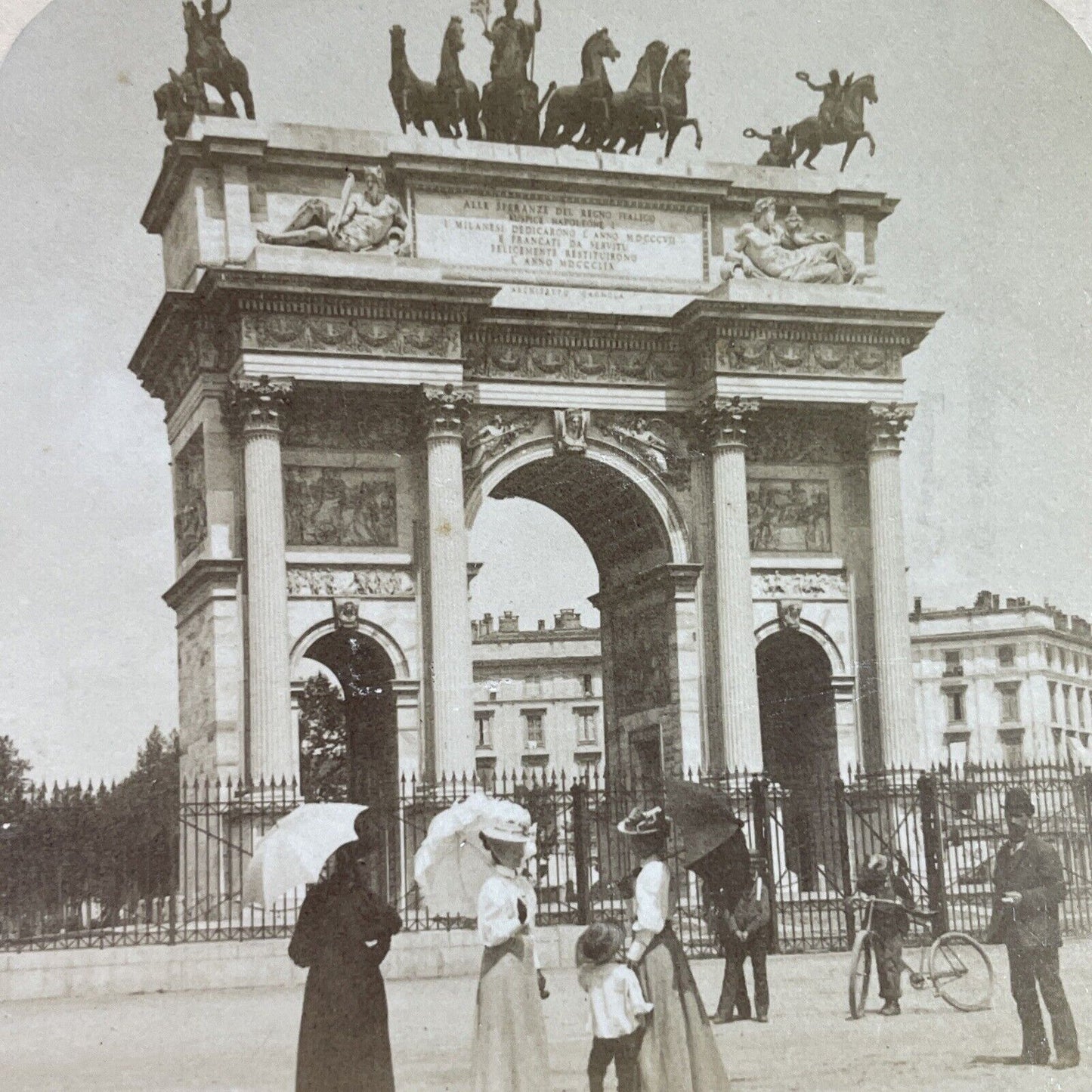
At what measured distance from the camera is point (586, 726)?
6594cm

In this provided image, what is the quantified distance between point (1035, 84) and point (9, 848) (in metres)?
14.2

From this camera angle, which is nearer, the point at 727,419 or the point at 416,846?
the point at 416,846

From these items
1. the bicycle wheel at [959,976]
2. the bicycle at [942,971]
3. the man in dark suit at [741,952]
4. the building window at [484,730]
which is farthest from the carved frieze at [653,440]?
the building window at [484,730]

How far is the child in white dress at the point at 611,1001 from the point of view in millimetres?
10422

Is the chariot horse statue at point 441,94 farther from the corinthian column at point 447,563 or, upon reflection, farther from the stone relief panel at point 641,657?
the stone relief panel at point 641,657

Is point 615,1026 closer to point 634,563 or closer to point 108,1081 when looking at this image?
point 108,1081

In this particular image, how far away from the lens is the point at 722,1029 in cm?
1528

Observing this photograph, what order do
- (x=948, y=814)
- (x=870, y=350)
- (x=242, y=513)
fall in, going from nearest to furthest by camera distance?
(x=242, y=513), (x=870, y=350), (x=948, y=814)

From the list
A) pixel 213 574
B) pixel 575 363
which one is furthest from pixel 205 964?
pixel 575 363

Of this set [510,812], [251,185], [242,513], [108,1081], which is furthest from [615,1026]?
[251,185]

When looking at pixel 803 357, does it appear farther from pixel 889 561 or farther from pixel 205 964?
pixel 205 964

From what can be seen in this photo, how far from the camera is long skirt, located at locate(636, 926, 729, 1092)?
35.0 feet

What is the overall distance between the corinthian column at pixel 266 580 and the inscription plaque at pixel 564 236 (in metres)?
3.52

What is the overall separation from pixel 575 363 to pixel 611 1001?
17.7 m
